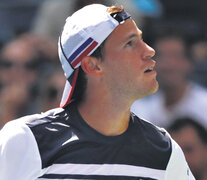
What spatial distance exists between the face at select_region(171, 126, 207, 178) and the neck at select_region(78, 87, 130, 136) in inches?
72.7

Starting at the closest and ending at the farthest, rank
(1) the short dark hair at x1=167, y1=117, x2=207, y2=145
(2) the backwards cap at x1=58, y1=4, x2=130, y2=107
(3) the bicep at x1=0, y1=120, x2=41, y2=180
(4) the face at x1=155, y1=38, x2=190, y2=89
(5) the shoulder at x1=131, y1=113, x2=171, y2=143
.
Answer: (3) the bicep at x1=0, y1=120, x2=41, y2=180
(2) the backwards cap at x1=58, y1=4, x2=130, y2=107
(5) the shoulder at x1=131, y1=113, x2=171, y2=143
(1) the short dark hair at x1=167, y1=117, x2=207, y2=145
(4) the face at x1=155, y1=38, x2=190, y2=89

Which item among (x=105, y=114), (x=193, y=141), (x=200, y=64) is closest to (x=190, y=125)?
(x=193, y=141)

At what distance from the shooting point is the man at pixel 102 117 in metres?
3.71

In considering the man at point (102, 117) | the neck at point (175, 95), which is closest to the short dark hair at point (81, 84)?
the man at point (102, 117)

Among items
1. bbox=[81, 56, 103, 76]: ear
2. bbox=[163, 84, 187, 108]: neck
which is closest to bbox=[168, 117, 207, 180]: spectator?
bbox=[163, 84, 187, 108]: neck

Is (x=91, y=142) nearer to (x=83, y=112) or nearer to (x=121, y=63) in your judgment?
(x=83, y=112)

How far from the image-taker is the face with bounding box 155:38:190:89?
21.2ft

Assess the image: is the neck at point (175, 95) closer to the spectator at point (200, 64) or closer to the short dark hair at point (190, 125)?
the short dark hair at point (190, 125)

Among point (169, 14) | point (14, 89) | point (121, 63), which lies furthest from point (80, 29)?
point (169, 14)

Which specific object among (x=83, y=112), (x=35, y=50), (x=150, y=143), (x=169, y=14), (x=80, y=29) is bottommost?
(x=169, y=14)

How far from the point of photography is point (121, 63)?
3.83m

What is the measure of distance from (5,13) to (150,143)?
458cm

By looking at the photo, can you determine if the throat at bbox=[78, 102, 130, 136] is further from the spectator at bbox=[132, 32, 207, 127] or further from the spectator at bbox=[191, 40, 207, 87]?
the spectator at bbox=[191, 40, 207, 87]

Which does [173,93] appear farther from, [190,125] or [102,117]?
[102,117]
